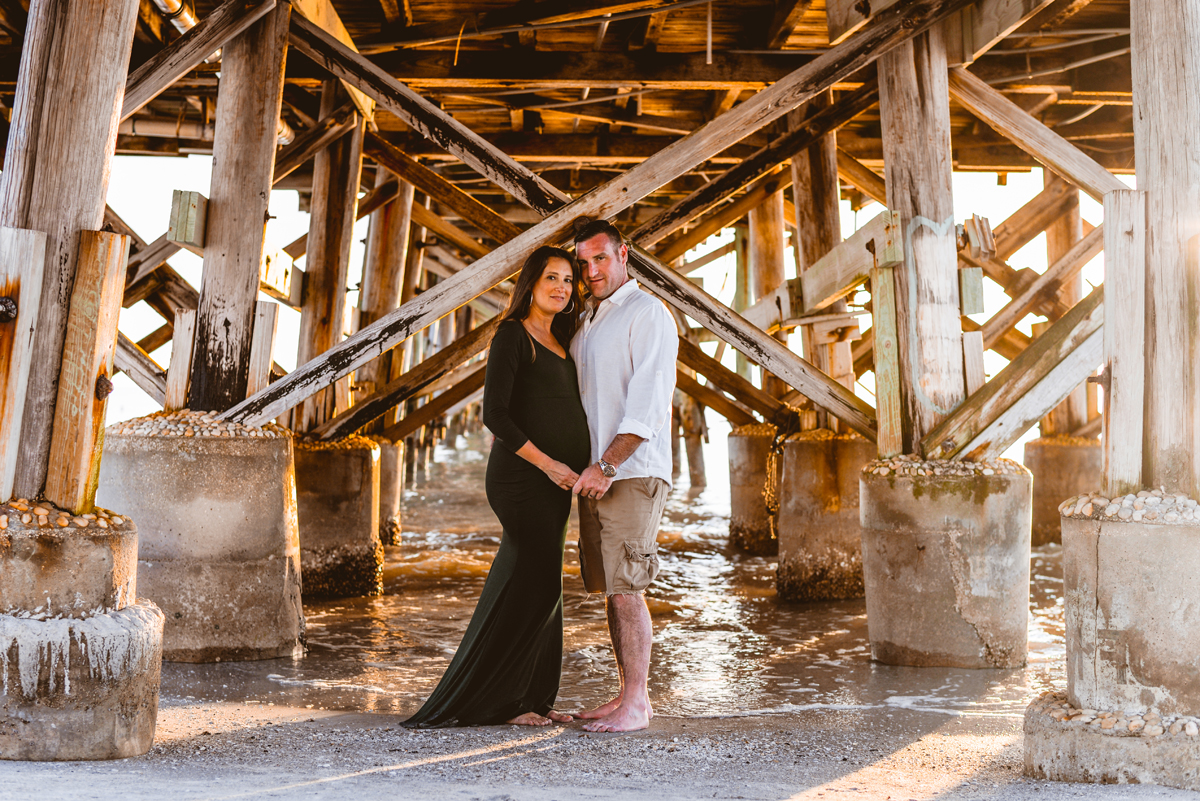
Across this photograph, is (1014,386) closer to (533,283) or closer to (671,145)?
(671,145)

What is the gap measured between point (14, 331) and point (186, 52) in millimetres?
2401

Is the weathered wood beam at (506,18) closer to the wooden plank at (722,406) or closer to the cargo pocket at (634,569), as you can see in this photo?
the cargo pocket at (634,569)

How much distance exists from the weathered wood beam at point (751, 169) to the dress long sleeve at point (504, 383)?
3.01 metres

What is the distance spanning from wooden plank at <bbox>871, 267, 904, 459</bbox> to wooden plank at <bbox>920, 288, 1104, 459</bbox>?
21cm

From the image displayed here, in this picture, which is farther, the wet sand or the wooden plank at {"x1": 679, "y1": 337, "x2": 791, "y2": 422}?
the wooden plank at {"x1": 679, "y1": 337, "x2": 791, "y2": 422}

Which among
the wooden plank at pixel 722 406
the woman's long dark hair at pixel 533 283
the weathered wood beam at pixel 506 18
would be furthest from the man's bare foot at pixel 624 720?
the wooden plank at pixel 722 406

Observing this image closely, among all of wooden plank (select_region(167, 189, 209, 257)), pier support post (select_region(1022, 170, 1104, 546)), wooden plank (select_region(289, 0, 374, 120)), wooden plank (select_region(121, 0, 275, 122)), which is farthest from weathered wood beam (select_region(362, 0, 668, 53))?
pier support post (select_region(1022, 170, 1104, 546))

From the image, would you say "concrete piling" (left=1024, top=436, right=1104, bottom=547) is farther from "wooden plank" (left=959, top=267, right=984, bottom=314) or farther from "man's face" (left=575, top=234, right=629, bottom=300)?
"man's face" (left=575, top=234, right=629, bottom=300)

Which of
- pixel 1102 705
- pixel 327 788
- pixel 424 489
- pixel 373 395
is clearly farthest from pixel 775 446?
pixel 424 489

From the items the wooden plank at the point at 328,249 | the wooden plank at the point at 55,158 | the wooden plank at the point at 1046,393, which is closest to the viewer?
the wooden plank at the point at 55,158

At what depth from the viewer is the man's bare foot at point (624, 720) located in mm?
3133

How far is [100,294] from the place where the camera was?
2.62 m

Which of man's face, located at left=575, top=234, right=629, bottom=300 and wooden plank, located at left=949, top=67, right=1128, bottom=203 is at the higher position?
wooden plank, located at left=949, top=67, right=1128, bottom=203

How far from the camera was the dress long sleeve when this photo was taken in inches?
123
